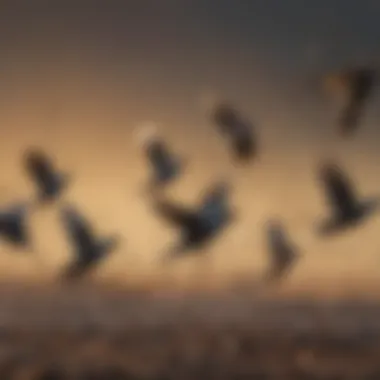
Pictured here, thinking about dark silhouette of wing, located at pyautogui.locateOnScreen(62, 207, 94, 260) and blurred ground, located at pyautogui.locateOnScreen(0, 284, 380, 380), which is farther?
dark silhouette of wing, located at pyautogui.locateOnScreen(62, 207, 94, 260)

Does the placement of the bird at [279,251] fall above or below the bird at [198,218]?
below

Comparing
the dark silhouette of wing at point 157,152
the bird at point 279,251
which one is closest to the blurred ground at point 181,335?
the bird at point 279,251

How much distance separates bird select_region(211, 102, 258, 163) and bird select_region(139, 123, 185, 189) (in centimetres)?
5

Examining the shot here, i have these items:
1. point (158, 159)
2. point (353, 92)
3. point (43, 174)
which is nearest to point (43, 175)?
point (43, 174)

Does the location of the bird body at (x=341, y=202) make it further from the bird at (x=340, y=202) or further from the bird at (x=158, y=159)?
the bird at (x=158, y=159)

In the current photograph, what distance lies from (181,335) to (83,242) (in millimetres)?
151

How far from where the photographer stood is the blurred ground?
2.32 ft

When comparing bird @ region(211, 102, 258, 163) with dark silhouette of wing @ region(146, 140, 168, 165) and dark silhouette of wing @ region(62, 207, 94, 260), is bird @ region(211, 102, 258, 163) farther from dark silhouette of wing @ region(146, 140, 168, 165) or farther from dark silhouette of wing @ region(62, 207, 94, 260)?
dark silhouette of wing @ region(62, 207, 94, 260)

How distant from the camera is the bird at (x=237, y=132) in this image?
82cm

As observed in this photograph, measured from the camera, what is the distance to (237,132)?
0.82 m

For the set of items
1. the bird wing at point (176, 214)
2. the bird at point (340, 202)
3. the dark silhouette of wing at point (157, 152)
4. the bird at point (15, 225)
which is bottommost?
the bird at point (340, 202)

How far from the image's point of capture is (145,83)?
82 centimetres

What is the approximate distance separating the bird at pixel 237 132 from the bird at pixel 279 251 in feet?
→ 0.24

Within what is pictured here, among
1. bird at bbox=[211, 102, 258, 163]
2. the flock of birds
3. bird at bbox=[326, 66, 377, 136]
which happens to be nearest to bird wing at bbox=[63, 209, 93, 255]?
the flock of birds
